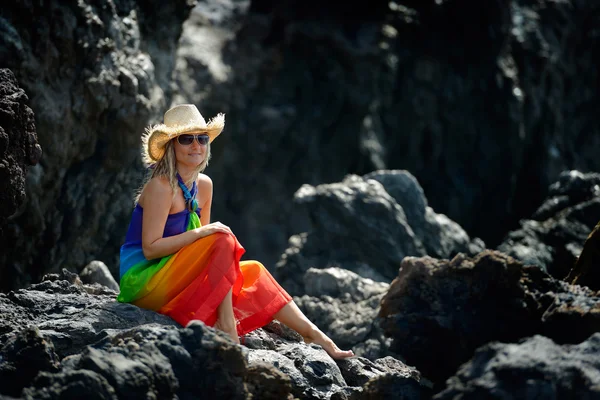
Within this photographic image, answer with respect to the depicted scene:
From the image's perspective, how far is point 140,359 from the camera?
396 cm

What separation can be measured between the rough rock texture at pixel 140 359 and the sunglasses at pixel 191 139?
3.85 ft

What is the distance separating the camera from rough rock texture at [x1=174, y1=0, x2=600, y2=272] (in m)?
14.9

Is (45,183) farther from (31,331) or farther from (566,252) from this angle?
Answer: (566,252)

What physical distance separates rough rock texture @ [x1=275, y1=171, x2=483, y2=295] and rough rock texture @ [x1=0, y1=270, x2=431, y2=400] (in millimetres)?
3952

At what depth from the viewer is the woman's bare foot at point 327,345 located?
18.6 ft

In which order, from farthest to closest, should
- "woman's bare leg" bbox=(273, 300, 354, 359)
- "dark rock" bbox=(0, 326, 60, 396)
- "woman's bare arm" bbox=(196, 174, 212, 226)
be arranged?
1. "woman's bare arm" bbox=(196, 174, 212, 226)
2. "woman's bare leg" bbox=(273, 300, 354, 359)
3. "dark rock" bbox=(0, 326, 60, 396)

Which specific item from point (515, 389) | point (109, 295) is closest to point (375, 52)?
point (109, 295)

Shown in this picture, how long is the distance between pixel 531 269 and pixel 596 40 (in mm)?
13612

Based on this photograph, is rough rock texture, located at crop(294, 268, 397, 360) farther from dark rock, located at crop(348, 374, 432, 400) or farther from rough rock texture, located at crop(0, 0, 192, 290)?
dark rock, located at crop(348, 374, 432, 400)

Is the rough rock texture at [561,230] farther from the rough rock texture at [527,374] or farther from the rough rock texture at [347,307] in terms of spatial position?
the rough rock texture at [527,374]

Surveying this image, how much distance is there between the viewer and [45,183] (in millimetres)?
8570

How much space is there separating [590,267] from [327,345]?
1824mm

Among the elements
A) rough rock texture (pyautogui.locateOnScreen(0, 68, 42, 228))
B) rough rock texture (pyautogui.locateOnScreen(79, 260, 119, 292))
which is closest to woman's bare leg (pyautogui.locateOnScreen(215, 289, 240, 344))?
rough rock texture (pyautogui.locateOnScreen(0, 68, 42, 228))

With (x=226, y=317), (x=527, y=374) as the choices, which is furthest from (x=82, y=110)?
(x=527, y=374)
